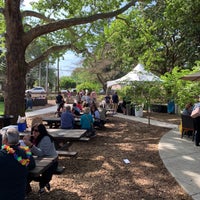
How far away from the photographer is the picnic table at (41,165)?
14.4ft

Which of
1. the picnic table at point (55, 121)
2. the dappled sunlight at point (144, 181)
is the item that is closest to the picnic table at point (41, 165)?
the dappled sunlight at point (144, 181)

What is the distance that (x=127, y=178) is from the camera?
623 centimetres

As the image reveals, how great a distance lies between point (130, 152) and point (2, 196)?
5431 millimetres

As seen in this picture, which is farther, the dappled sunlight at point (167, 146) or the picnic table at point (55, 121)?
the picnic table at point (55, 121)

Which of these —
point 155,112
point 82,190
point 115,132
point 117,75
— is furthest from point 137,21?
point 117,75

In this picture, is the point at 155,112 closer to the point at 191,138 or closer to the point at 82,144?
the point at 191,138

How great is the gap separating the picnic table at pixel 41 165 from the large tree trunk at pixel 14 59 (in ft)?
21.9

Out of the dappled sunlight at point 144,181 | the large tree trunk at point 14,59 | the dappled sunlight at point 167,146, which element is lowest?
the dappled sunlight at point 144,181

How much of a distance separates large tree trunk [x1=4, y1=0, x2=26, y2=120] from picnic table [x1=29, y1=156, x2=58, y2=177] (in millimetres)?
6673

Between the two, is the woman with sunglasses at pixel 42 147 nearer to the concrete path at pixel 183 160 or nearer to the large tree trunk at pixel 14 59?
the concrete path at pixel 183 160

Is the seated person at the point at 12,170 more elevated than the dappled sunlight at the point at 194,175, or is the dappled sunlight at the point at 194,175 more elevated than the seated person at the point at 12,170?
the seated person at the point at 12,170

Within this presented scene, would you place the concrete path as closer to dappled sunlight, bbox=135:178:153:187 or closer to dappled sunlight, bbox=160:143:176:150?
dappled sunlight, bbox=160:143:176:150

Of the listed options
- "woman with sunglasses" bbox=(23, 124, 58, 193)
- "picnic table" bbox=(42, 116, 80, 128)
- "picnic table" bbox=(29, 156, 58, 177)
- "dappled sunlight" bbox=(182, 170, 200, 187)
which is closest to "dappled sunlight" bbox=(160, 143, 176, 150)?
"dappled sunlight" bbox=(182, 170, 200, 187)

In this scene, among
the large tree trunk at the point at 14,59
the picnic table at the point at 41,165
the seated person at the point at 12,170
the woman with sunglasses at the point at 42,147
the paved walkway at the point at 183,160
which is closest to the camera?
the seated person at the point at 12,170
